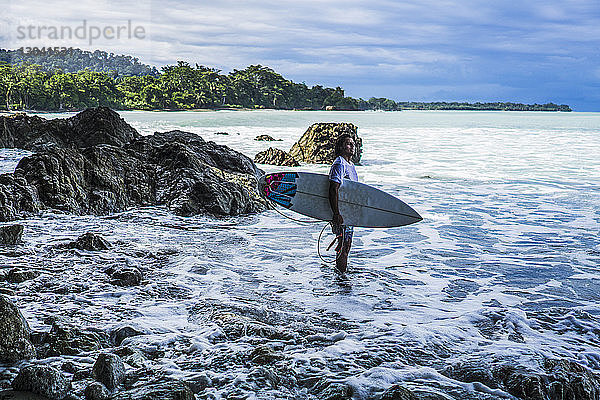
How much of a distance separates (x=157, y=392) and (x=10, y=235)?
12.4ft

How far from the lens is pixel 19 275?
492 centimetres

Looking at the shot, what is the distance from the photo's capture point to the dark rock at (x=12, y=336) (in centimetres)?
336

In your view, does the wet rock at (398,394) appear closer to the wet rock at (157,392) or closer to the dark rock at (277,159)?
the wet rock at (157,392)

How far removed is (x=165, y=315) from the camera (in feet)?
14.5

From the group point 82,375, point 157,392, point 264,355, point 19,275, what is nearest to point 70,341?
point 82,375

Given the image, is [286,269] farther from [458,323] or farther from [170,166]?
[170,166]

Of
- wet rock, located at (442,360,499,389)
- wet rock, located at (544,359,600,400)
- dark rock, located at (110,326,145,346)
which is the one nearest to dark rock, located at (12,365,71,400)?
dark rock, located at (110,326,145,346)

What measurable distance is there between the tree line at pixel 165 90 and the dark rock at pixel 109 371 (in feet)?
250

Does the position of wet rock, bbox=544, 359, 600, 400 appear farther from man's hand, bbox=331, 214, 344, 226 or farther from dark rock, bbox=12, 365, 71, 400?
dark rock, bbox=12, 365, 71, 400

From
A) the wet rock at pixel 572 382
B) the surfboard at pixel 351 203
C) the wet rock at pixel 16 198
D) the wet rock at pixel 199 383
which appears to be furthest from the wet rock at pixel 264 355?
the wet rock at pixel 16 198

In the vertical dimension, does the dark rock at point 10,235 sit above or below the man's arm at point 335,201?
below

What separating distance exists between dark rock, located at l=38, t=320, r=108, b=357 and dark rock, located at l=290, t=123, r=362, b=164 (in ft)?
44.2

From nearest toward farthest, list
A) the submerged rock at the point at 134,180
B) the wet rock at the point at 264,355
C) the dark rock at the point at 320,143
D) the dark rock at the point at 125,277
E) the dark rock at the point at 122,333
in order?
the wet rock at the point at 264,355 < the dark rock at the point at 122,333 < the dark rock at the point at 125,277 < the submerged rock at the point at 134,180 < the dark rock at the point at 320,143

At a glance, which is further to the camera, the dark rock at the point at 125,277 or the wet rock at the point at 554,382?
the dark rock at the point at 125,277
